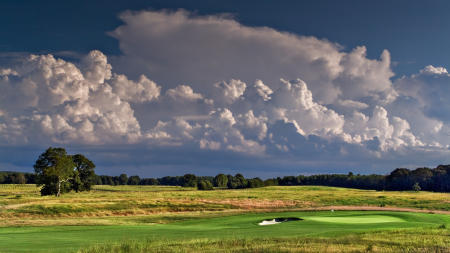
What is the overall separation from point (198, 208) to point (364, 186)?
459ft

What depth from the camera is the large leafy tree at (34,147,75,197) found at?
81.7 meters

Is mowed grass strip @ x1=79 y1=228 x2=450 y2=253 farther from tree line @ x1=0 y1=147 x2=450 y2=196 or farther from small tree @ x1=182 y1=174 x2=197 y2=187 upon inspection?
small tree @ x1=182 y1=174 x2=197 y2=187

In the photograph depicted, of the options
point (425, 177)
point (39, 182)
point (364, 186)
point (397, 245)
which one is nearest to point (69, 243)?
point (397, 245)

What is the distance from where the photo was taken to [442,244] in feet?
68.4

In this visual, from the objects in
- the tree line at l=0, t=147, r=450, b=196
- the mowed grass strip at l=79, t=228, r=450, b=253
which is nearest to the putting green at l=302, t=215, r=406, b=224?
the mowed grass strip at l=79, t=228, r=450, b=253

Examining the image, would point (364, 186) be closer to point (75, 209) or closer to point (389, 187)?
point (389, 187)

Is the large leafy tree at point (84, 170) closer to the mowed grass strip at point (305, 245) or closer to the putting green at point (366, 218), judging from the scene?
the putting green at point (366, 218)

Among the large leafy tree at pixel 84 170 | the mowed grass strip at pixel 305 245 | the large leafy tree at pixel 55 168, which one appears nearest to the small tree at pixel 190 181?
the large leafy tree at pixel 84 170

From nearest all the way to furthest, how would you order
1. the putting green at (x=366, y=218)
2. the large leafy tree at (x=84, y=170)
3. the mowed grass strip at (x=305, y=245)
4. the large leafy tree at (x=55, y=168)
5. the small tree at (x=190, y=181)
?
the mowed grass strip at (x=305, y=245)
the putting green at (x=366, y=218)
the large leafy tree at (x=55, y=168)
the large leafy tree at (x=84, y=170)
the small tree at (x=190, y=181)

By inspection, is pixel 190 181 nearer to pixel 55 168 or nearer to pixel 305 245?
pixel 55 168

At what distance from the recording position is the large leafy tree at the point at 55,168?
81.7 m

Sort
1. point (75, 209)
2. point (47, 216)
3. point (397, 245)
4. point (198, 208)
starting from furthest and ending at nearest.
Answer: point (198, 208) → point (75, 209) → point (47, 216) → point (397, 245)

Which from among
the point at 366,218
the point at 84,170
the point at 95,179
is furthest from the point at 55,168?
the point at 95,179

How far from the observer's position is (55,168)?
3169 inches
